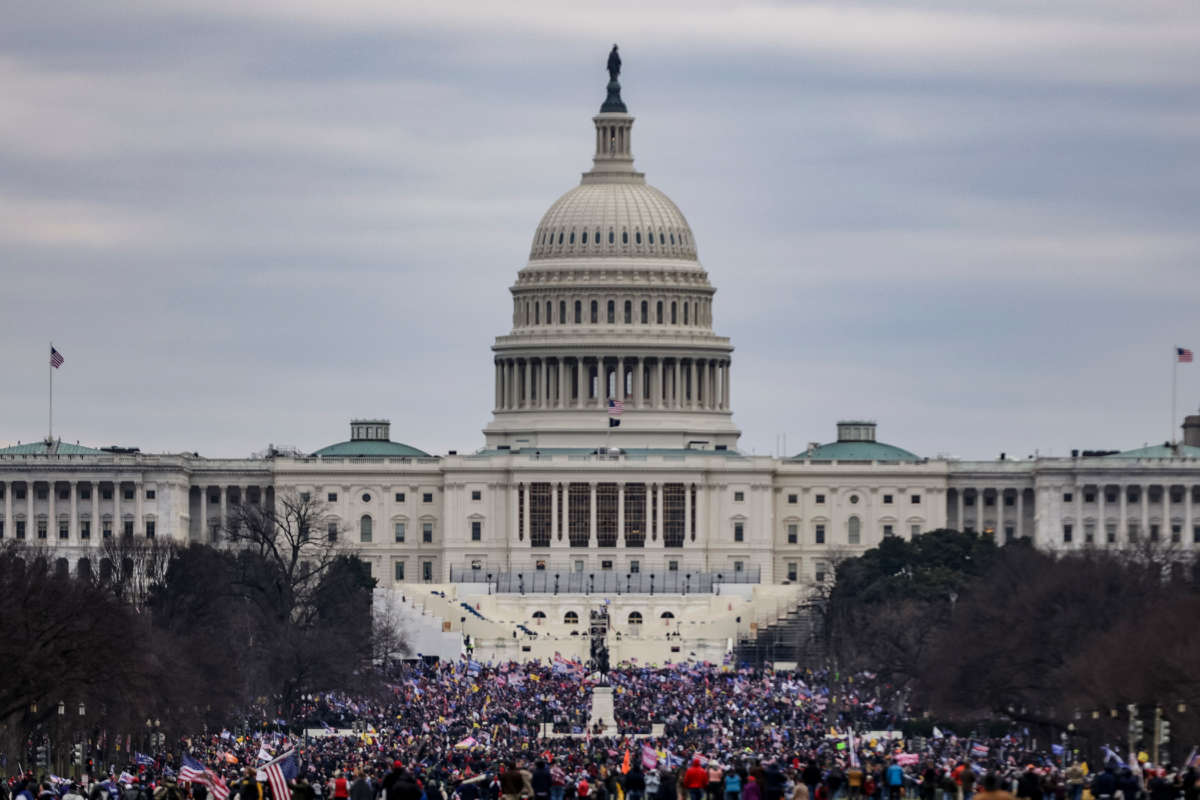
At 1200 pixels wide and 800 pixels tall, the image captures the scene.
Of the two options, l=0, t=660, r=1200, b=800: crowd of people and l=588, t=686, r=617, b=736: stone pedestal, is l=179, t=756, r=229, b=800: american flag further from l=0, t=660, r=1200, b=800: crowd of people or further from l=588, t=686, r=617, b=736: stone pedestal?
l=588, t=686, r=617, b=736: stone pedestal

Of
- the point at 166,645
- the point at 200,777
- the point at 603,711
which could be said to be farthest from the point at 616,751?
the point at 603,711

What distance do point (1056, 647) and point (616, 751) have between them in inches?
898

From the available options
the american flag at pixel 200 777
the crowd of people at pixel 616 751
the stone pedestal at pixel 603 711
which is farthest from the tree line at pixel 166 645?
the american flag at pixel 200 777

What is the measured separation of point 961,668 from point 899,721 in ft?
46.8

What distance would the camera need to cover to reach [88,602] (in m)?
135

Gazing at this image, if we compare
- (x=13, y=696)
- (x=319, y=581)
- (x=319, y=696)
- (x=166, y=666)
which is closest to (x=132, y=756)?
(x=166, y=666)

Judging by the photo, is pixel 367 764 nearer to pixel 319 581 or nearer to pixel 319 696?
pixel 319 696

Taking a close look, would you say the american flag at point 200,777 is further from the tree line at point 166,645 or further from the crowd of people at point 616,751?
the tree line at point 166,645

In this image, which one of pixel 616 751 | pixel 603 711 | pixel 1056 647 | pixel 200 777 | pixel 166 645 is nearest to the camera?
pixel 200 777

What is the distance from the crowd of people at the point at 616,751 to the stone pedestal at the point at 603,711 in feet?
1.24

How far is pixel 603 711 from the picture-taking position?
155m

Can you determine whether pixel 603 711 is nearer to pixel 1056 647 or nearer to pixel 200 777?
pixel 1056 647

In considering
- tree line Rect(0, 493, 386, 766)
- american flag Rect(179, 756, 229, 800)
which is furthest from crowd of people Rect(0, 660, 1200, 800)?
tree line Rect(0, 493, 386, 766)

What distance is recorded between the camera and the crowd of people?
86.9 meters
